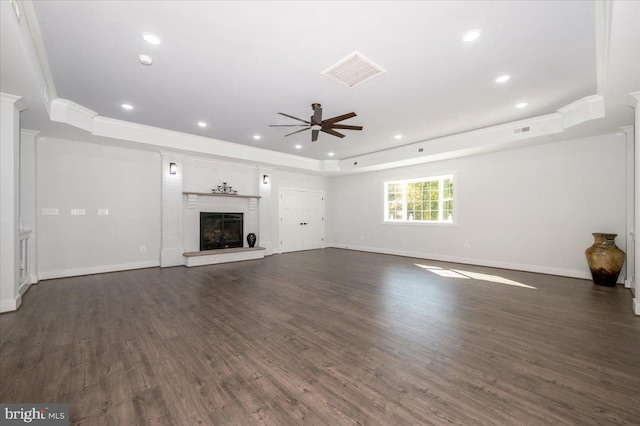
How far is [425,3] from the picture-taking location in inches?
89.3

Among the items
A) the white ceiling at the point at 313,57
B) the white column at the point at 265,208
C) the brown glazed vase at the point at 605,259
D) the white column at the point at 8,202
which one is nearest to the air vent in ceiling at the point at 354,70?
the white ceiling at the point at 313,57

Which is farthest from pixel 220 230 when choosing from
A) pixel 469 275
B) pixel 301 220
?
pixel 469 275

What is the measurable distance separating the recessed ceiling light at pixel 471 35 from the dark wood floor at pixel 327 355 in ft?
10.0

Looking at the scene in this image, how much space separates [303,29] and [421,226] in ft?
19.9

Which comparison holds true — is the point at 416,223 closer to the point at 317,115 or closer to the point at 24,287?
the point at 317,115

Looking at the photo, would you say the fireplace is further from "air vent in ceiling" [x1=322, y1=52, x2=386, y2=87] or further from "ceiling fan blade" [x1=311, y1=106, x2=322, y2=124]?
"air vent in ceiling" [x1=322, y1=52, x2=386, y2=87]

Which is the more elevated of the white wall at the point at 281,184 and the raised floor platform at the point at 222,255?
the white wall at the point at 281,184

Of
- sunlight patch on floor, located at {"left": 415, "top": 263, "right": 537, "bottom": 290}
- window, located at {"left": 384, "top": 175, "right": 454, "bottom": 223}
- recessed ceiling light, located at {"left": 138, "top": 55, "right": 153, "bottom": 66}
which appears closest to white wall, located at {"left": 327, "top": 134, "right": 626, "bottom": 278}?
window, located at {"left": 384, "top": 175, "right": 454, "bottom": 223}

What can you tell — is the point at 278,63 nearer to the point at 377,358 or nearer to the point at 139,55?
the point at 139,55

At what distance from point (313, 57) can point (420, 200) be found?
5.59m

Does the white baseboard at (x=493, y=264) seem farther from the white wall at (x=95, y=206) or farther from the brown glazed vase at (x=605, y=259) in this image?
the white wall at (x=95, y=206)

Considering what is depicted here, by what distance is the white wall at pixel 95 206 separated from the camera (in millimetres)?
5004

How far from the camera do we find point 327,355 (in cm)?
232

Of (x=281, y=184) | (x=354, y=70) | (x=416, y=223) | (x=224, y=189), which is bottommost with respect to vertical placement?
(x=416, y=223)
